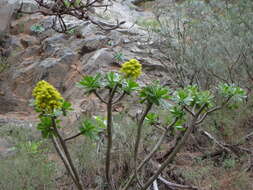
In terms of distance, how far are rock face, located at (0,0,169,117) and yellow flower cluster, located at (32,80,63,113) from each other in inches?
252

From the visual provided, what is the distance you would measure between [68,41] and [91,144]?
669 centimetres

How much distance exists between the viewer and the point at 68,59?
31.9 ft

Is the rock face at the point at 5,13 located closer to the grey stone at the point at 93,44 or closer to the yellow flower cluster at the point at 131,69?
the grey stone at the point at 93,44

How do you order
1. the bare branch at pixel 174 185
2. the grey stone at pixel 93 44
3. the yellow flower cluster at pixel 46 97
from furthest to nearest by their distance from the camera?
the grey stone at pixel 93 44, the bare branch at pixel 174 185, the yellow flower cluster at pixel 46 97

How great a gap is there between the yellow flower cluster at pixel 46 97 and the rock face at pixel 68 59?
6.40m

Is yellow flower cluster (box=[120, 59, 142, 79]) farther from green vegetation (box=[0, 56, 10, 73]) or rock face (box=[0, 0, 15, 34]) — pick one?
rock face (box=[0, 0, 15, 34])

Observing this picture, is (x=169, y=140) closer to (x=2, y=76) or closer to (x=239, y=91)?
(x=239, y=91)

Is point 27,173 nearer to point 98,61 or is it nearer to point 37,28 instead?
point 98,61

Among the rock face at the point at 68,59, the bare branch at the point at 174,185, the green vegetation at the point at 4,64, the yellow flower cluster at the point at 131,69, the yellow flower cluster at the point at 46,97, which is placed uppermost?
the yellow flower cluster at the point at 131,69

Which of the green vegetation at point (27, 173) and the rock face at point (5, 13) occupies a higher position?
the green vegetation at point (27, 173)

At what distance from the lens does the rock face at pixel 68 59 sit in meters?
9.13

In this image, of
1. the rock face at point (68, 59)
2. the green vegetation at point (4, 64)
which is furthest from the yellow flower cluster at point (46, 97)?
the green vegetation at point (4, 64)

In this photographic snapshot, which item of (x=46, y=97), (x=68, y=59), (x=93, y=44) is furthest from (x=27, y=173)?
(x=93, y=44)

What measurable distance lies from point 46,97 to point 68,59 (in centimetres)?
791
